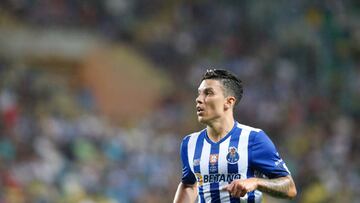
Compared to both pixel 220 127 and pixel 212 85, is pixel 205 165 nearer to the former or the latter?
pixel 220 127

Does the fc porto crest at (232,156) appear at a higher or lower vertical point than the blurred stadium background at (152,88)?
lower

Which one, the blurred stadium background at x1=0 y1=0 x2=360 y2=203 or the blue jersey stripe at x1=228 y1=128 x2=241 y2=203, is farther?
the blurred stadium background at x1=0 y1=0 x2=360 y2=203

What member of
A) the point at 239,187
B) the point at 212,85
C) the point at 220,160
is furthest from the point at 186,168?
the point at 239,187

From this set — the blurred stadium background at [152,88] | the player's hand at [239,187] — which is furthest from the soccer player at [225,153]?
the blurred stadium background at [152,88]

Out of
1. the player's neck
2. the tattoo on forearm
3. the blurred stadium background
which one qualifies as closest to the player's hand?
the tattoo on forearm

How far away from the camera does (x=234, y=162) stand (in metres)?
5.95

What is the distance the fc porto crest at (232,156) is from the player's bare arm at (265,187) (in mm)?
299

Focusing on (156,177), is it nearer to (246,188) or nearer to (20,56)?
(20,56)

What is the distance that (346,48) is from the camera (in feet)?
55.8

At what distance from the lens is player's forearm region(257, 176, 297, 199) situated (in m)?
5.66

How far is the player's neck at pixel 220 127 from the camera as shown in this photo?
6117mm

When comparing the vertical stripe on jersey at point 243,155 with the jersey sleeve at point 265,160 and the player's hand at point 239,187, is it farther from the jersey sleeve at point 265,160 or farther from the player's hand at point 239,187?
the player's hand at point 239,187

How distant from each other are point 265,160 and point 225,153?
0.28 metres

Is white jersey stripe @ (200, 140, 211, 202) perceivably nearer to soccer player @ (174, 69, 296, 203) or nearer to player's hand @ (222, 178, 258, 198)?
soccer player @ (174, 69, 296, 203)
